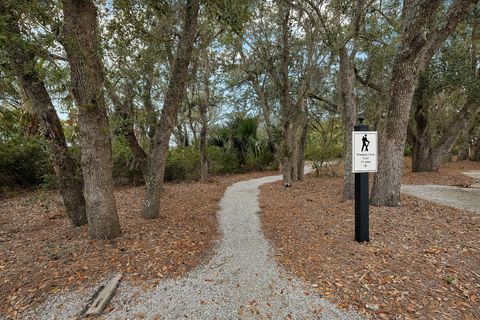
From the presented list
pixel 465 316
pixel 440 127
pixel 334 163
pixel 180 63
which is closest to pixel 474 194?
pixel 334 163

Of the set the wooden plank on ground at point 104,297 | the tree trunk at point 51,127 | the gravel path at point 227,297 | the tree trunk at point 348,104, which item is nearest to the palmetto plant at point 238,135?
the tree trunk at point 348,104

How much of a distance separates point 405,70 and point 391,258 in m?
3.41

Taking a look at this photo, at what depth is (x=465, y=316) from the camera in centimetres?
189

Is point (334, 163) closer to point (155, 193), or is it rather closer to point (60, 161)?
point (155, 193)

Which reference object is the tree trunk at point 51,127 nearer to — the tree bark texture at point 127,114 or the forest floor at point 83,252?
the forest floor at point 83,252

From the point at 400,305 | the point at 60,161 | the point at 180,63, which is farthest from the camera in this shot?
the point at 180,63

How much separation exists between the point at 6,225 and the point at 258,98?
10.5m

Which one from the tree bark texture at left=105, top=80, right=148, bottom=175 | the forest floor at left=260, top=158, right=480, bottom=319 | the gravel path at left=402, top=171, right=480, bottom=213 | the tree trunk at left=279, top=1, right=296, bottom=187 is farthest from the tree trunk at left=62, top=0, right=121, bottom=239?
the gravel path at left=402, top=171, right=480, bottom=213

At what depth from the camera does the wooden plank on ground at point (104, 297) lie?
1.98m

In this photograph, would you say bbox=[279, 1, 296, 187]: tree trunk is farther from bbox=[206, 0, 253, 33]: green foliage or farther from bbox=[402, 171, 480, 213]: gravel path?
bbox=[206, 0, 253, 33]: green foliage

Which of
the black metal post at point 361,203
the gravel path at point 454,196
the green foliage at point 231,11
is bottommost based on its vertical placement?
the gravel path at point 454,196

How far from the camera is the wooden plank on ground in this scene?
6.50ft

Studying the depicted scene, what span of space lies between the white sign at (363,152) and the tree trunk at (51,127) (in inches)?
163

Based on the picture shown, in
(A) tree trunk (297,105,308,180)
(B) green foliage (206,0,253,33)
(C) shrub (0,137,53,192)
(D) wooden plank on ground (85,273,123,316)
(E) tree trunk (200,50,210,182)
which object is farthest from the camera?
(A) tree trunk (297,105,308,180)
